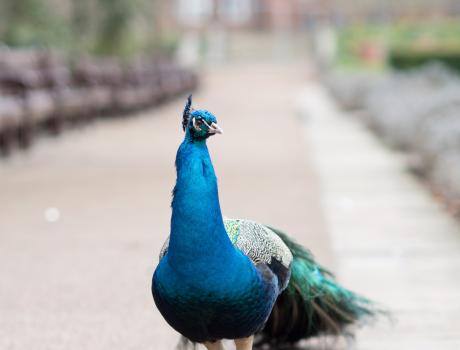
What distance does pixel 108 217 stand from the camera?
9.69 metres

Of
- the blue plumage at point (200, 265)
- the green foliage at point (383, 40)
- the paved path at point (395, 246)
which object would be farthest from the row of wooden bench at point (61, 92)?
the green foliage at point (383, 40)

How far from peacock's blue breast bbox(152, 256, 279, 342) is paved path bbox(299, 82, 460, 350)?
1583 mm

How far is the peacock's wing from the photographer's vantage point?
170 inches

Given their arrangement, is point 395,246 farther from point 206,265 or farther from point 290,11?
point 290,11

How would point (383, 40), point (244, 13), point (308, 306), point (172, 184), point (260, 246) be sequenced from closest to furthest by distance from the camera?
1. point (260, 246)
2. point (308, 306)
3. point (172, 184)
4. point (383, 40)
5. point (244, 13)

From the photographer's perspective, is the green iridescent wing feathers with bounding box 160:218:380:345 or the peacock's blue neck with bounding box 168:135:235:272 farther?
the green iridescent wing feathers with bounding box 160:218:380:345

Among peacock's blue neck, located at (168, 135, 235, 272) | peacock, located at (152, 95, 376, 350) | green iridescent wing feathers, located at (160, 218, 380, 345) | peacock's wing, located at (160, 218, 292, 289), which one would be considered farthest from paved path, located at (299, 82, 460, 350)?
peacock's blue neck, located at (168, 135, 235, 272)

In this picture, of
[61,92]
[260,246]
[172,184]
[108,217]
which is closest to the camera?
[260,246]

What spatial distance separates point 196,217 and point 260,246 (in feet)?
1.80

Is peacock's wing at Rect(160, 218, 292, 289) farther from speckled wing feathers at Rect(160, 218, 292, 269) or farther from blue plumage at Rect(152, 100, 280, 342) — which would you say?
blue plumage at Rect(152, 100, 280, 342)

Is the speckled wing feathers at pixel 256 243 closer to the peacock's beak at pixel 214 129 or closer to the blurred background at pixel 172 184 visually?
the peacock's beak at pixel 214 129

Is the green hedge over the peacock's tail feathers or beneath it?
beneath

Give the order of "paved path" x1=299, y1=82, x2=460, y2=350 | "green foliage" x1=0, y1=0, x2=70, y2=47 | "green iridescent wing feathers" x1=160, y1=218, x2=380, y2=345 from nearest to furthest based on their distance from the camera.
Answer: "green iridescent wing feathers" x1=160, y1=218, x2=380, y2=345
"paved path" x1=299, y1=82, x2=460, y2=350
"green foliage" x1=0, y1=0, x2=70, y2=47

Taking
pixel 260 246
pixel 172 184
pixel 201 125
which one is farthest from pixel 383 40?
pixel 201 125
